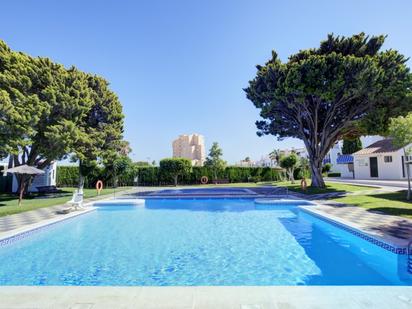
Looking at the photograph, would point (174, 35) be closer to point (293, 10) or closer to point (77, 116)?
point (293, 10)

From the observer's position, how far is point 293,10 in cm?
1257

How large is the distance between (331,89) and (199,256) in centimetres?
1336

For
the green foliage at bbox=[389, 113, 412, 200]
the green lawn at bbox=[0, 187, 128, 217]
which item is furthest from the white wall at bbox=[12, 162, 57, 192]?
the green foliage at bbox=[389, 113, 412, 200]

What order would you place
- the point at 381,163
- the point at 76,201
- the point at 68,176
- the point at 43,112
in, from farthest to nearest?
the point at 68,176, the point at 381,163, the point at 43,112, the point at 76,201

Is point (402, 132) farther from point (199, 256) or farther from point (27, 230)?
point (27, 230)

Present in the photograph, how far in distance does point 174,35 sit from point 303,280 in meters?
15.7

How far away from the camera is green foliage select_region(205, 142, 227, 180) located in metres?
33.7

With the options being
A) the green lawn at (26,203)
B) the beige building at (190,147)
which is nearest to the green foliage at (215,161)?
the green lawn at (26,203)

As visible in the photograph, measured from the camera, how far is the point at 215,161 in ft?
111

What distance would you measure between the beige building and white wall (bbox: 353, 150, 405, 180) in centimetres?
7924

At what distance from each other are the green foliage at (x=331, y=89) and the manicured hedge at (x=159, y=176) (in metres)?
14.9

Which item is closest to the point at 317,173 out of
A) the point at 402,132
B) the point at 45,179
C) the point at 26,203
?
the point at 402,132
